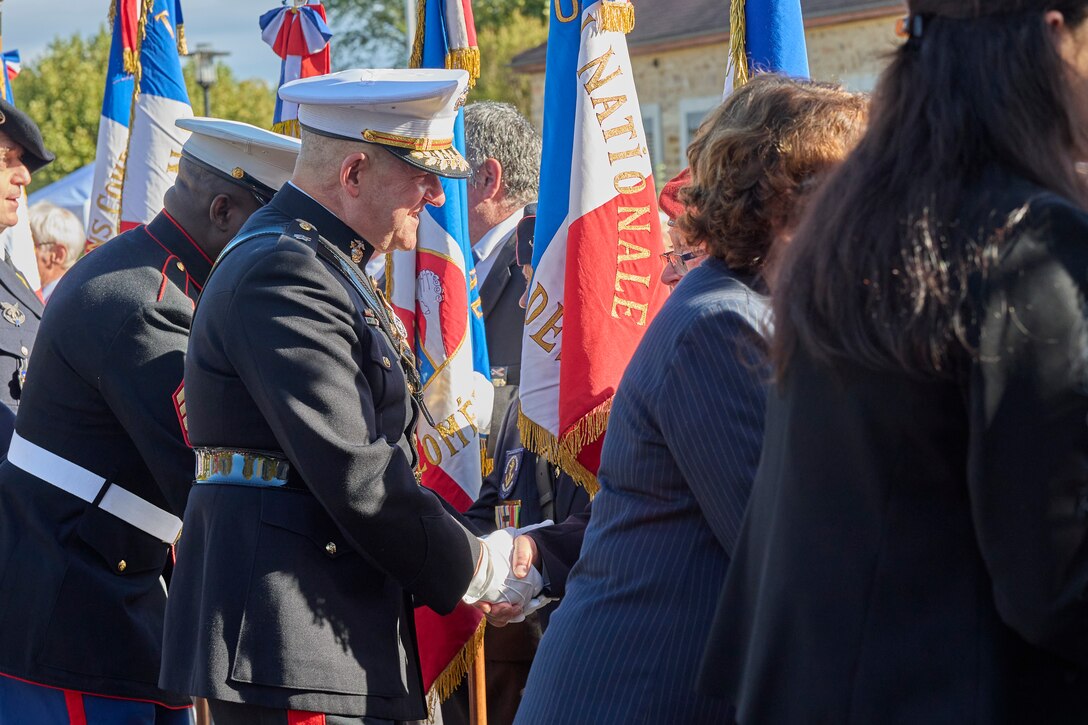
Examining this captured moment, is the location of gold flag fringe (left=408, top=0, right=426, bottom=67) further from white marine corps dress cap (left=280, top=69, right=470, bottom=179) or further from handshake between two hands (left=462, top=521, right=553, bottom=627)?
handshake between two hands (left=462, top=521, right=553, bottom=627)

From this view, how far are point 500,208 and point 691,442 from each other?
3.27 m

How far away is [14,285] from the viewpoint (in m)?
4.52

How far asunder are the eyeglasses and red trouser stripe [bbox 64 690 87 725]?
1906 mm

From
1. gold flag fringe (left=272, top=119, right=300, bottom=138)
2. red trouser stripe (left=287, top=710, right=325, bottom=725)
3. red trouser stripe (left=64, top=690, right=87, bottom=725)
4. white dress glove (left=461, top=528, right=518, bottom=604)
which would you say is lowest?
red trouser stripe (left=64, top=690, right=87, bottom=725)

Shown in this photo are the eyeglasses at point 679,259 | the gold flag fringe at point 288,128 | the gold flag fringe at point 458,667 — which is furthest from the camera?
the gold flag fringe at point 288,128

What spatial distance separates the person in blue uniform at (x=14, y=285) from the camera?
4262mm

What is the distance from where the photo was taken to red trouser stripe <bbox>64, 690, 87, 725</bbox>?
3.24 meters

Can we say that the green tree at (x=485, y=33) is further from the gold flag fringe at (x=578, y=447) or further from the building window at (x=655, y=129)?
the gold flag fringe at (x=578, y=447)

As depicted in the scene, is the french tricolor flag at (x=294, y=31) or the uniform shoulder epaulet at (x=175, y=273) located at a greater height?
the french tricolor flag at (x=294, y=31)

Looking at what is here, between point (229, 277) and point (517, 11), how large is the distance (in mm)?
34406

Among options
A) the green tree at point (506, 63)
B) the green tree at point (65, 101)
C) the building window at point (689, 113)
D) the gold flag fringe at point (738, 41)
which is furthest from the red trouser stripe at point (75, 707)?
the green tree at point (65, 101)

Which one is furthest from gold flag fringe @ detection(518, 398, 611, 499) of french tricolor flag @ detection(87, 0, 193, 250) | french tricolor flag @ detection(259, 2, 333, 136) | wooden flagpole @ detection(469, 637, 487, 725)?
french tricolor flag @ detection(87, 0, 193, 250)

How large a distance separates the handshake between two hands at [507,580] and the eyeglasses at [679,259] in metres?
0.81

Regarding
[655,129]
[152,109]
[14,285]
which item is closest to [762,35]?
[14,285]
